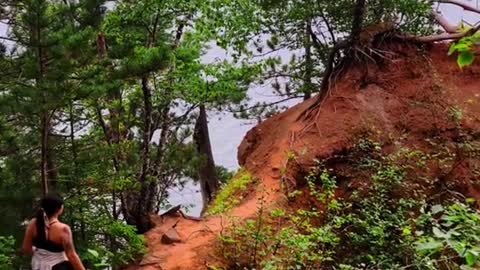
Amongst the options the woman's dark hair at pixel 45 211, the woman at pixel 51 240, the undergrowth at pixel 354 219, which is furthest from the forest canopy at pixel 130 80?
the undergrowth at pixel 354 219

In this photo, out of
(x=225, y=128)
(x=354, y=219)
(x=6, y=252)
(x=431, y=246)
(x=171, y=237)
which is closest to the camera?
(x=431, y=246)

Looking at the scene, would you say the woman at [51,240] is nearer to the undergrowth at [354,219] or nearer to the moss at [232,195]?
the undergrowth at [354,219]

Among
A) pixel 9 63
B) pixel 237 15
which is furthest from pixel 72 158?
pixel 237 15

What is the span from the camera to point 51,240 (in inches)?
197

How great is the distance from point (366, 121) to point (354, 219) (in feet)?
5.70

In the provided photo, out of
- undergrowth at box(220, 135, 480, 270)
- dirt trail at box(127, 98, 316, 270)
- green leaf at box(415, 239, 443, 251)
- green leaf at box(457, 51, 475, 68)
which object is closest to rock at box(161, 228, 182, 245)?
dirt trail at box(127, 98, 316, 270)

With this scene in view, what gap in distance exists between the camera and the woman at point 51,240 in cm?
496

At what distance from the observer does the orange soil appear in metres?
7.82

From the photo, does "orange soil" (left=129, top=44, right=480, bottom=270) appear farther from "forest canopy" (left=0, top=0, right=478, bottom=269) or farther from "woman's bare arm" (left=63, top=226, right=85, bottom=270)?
"woman's bare arm" (left=63, top=226, right=85, bottom=270)

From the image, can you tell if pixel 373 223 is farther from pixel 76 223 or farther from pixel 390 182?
pixel 76 223

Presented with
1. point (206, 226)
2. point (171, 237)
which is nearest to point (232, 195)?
point (206, 226)

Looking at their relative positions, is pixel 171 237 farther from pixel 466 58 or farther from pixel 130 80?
pixel 466 58

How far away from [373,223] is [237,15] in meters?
4.26

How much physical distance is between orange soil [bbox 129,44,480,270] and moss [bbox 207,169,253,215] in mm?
113
